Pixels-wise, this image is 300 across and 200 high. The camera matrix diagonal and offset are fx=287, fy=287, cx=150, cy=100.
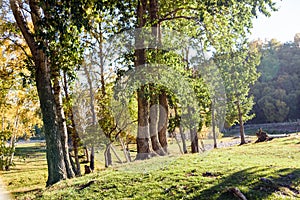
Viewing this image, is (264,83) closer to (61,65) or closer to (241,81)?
(241,81)

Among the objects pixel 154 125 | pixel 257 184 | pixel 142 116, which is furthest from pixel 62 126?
pixel 257 184

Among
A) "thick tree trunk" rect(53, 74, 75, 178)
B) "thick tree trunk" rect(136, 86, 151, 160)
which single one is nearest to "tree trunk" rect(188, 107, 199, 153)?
"thick tree trunk" rect(136, 86, 151, 160)

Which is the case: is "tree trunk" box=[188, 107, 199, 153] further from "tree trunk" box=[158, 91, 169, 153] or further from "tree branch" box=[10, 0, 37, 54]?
"tree branch" box=[10, 0, 37, 54]

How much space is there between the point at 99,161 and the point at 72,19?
21993mm

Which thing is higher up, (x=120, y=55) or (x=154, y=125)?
(x=120, y=55)

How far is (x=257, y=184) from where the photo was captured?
5.53m

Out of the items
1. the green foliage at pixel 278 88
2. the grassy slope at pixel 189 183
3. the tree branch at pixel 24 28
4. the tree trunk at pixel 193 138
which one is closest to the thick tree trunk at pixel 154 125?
the grassy slope at pixel 189 183

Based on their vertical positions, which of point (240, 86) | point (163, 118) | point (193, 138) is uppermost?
point (240, 86)

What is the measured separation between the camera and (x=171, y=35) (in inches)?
575

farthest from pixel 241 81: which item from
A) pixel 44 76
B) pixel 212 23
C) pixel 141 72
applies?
pixel 44 76

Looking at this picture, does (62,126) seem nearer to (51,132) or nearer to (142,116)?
(51,132)

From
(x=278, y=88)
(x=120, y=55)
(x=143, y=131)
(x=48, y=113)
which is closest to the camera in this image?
(x=48, y=113)

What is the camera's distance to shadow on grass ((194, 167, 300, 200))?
513 cm

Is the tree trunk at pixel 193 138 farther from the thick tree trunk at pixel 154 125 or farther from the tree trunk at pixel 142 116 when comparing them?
the tree trunk at pixel 142 116
